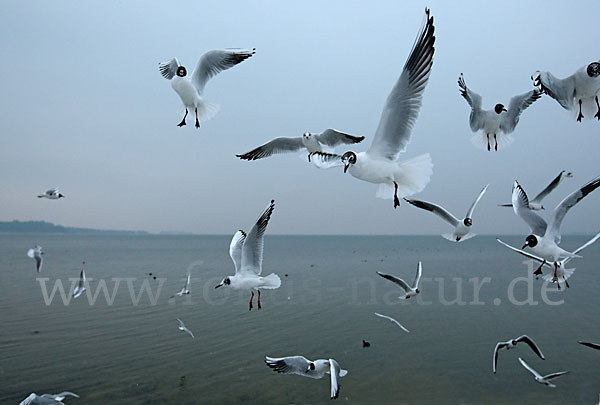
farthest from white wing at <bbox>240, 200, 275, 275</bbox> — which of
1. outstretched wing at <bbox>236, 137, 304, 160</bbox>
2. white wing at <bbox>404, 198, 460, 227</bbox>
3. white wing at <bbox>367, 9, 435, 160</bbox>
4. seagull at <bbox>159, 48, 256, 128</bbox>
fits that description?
white wing at <bbox>367, 9, 435, 160</bbox>

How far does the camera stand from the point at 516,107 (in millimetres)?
6316

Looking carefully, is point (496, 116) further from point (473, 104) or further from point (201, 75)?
point (201, 75)

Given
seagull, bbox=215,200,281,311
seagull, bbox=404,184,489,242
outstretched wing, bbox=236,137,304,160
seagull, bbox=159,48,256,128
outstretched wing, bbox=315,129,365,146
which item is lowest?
seagull, bbox=215,200,281,311

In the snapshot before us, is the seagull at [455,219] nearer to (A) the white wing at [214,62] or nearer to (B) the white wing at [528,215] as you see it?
(B) the white wing at [528,215]

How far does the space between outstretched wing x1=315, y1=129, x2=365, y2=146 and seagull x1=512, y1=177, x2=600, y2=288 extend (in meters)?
3.38

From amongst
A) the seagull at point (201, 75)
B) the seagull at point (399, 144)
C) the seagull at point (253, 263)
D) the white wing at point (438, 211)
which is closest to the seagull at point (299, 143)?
the seagull at point (201, 75)

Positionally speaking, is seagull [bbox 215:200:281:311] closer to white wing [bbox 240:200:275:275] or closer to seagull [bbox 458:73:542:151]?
white wing [bbox 240:200:275:275]

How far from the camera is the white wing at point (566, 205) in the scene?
553 centimetres

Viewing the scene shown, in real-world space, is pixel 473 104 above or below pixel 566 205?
above

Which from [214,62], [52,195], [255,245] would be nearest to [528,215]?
[255,245]

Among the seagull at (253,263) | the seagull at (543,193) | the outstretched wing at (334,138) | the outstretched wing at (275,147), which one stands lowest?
the seagull at (253,263)

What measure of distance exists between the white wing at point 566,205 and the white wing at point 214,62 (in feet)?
16.4

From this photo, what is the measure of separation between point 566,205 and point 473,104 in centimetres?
176

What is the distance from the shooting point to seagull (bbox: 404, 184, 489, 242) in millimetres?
6270
